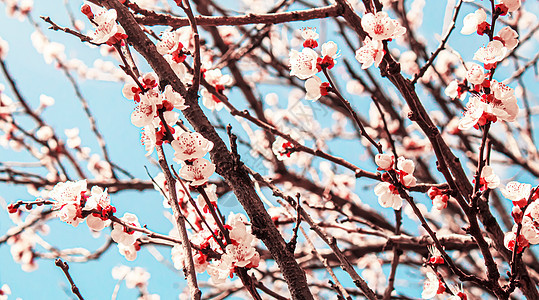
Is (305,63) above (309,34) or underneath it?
underneath

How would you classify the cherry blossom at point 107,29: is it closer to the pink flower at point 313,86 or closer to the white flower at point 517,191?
the pink flower at point 313,86

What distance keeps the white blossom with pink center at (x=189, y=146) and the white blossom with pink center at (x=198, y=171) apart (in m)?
0.02

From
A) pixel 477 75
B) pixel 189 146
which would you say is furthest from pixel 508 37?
pixel 189 146

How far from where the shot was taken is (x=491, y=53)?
1168mm

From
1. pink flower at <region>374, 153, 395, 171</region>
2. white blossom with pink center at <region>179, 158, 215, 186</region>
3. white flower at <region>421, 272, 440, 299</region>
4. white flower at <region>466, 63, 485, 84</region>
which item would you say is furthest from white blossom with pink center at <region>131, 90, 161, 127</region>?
white flower at <region>421, 272, 440, 299</region>

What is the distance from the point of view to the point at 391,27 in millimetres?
1155

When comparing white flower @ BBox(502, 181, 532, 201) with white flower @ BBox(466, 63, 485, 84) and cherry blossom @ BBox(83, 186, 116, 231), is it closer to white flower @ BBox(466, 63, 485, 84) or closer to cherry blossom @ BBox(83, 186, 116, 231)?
white flower @ BBox(466, 63, 485, 84)

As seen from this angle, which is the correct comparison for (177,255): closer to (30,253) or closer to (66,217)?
(66,217)

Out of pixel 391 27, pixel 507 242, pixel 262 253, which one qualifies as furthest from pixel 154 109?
pixel 262 253

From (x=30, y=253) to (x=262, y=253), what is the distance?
2214 millimetres

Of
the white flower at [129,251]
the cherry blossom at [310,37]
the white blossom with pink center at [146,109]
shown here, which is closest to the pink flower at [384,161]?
the cherry blossom at [310,37]

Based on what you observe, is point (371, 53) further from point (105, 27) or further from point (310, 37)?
point (105, 27)

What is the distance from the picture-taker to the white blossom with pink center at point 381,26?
1.15 m

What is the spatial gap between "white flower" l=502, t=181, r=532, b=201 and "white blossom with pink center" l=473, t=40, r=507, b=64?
1.20ft
